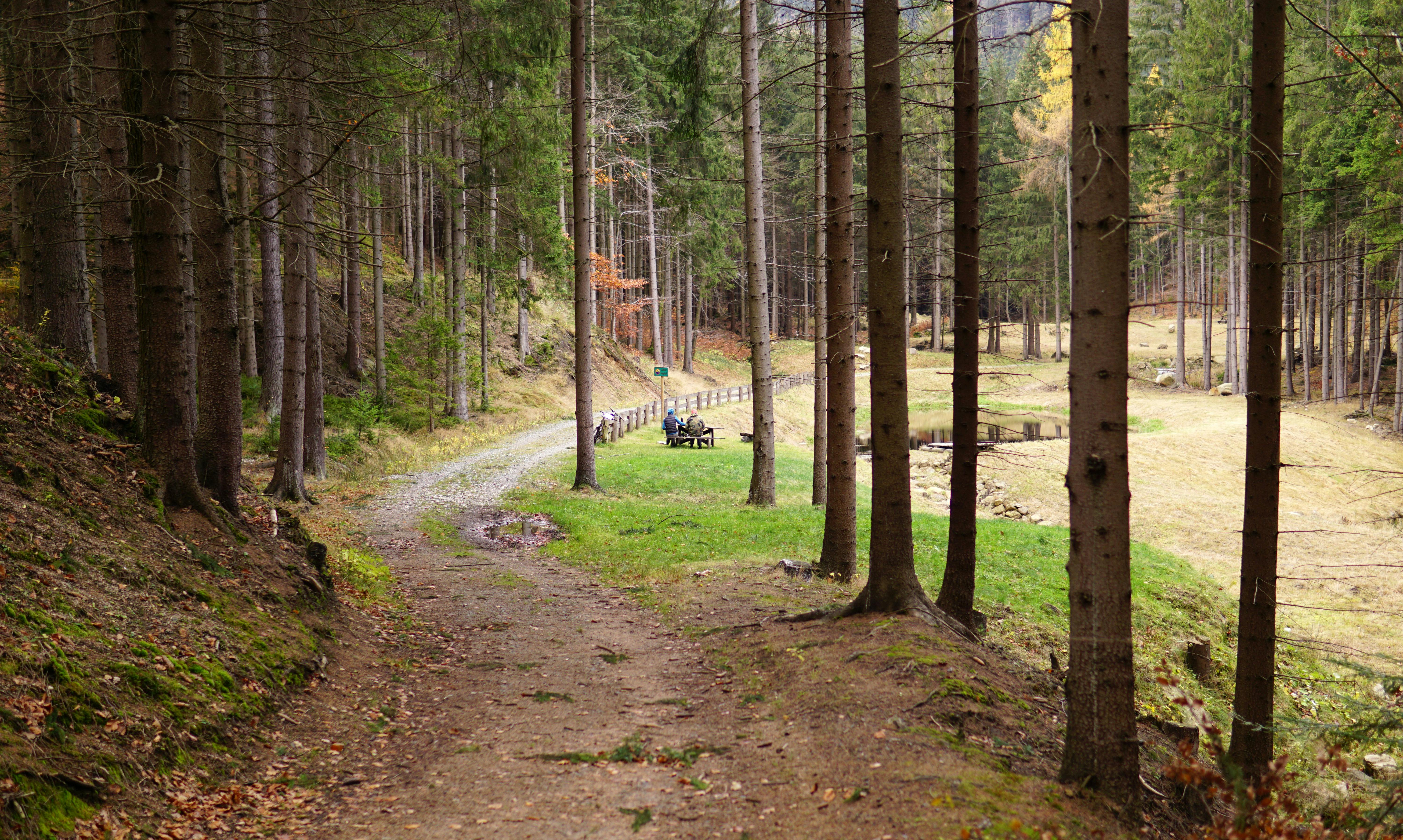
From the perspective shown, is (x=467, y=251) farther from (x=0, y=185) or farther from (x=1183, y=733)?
(x=1183, y=733)

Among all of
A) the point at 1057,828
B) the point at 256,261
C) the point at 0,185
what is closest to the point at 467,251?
the point at 256,261

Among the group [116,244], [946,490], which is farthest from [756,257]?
[946,490]

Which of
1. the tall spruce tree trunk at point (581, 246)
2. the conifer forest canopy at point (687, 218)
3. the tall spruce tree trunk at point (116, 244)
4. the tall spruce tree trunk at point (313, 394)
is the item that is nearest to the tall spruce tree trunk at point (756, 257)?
the conifer forest canopy at point (687, 218)

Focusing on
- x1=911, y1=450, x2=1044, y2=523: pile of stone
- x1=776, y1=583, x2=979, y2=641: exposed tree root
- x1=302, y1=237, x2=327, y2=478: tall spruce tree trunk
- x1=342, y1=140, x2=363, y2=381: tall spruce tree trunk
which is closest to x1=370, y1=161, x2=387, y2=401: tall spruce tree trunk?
x1=342, y1=140, x2=363, y2=381: tall spruce tree trunk

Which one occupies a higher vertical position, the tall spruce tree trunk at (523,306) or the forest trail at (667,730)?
the tall spruce tree trunk at (523,306)

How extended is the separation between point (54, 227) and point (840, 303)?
925 cm

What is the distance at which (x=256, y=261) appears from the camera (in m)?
22.1

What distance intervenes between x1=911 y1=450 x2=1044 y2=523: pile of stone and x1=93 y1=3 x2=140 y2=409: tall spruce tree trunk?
1519 cm

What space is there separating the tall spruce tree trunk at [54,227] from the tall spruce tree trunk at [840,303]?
8.26 metres

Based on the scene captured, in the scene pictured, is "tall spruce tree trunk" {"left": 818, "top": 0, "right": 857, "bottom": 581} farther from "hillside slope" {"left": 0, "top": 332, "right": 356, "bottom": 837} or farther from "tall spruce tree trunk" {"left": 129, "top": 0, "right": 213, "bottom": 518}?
"tall spruce tree trunk" {"left": 129, "top": 0, "right": 213, "bottom": 518}

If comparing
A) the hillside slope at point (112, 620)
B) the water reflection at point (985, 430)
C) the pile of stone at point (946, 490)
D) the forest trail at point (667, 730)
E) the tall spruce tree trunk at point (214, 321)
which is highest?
the tall spruce tree trunk at point (214, 321)

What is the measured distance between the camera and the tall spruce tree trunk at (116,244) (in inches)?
318

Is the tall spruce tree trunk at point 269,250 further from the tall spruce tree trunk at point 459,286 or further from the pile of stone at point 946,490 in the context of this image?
the pile of stone at point 946,490

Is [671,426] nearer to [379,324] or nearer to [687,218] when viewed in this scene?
[379,324]
